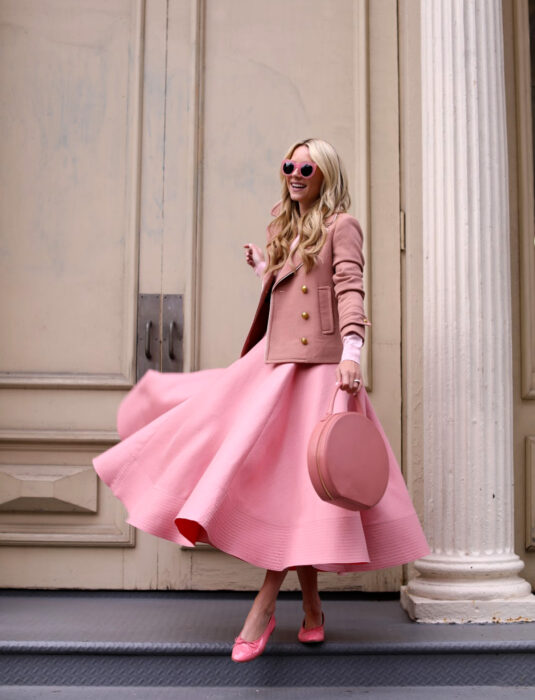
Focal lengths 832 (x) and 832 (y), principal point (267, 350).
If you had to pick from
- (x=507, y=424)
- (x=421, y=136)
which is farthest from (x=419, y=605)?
(x=421, y=136)

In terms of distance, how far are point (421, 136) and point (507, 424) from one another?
133 cm

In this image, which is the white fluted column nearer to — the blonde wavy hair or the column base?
the column base

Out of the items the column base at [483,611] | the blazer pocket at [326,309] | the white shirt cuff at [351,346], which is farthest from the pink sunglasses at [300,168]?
the column base at [483,611]

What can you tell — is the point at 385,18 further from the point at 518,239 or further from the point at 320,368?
the point at 320,368

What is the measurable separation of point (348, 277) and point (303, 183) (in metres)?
0.40

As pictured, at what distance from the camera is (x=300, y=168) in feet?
9.37

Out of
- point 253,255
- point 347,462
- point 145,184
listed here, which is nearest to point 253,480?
point 347,462

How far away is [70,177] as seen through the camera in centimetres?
378

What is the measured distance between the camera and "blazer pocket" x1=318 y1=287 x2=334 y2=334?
111 inches

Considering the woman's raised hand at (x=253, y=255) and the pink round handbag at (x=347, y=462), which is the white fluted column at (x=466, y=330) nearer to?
the woman's raised hand at (x=253, y=255)

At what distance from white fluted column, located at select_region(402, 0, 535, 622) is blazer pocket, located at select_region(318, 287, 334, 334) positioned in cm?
67

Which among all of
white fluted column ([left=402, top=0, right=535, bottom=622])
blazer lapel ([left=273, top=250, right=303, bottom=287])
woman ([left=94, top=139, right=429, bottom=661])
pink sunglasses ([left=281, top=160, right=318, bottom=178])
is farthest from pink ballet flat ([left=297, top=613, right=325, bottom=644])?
pink sunglasses ([left=281, top=160, right=318, bottom=178])

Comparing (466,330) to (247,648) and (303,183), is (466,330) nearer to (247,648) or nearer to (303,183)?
(303,183)

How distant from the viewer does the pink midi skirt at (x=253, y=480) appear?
253cm
